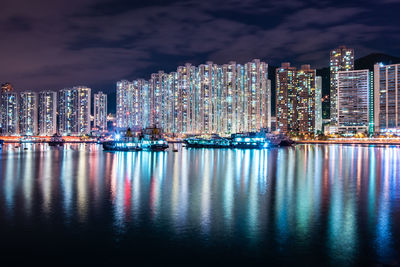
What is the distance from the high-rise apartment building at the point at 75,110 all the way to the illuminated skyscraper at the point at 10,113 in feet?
57.0

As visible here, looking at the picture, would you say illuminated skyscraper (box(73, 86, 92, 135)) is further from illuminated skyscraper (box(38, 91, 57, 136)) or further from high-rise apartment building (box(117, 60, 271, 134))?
high-rise apartment building (box(117, 60, 271, 134))

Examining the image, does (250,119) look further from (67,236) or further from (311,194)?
(67,236)

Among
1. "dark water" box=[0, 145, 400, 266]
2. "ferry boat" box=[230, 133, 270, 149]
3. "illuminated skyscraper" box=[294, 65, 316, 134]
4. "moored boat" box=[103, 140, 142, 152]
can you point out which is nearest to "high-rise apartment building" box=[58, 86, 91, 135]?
"illuminated skyscraper" box=[294, 65, 316, 134]

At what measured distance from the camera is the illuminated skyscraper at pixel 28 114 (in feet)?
518

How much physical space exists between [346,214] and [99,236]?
9.04 m

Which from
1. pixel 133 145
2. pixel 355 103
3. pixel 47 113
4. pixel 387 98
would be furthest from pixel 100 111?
pixel 133 145

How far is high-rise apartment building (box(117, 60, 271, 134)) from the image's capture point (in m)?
123

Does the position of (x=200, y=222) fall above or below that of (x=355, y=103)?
below

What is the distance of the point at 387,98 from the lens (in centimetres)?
12500

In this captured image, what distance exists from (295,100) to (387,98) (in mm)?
39065

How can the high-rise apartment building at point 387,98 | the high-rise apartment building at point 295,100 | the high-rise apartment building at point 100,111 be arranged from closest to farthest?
the high-rise apartment building at point 387,98 → the high-rise apartment building at point 295,100 → the high-rise apartment building at point 100,111

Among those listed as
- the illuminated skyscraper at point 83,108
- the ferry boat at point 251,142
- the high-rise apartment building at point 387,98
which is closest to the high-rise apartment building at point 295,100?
the high-rise apartment building at point 387,98

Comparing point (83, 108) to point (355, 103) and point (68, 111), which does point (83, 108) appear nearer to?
point (68, 111)

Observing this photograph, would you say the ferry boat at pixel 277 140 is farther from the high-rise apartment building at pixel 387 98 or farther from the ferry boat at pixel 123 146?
the high-rise apartment building at pixel 387 98
